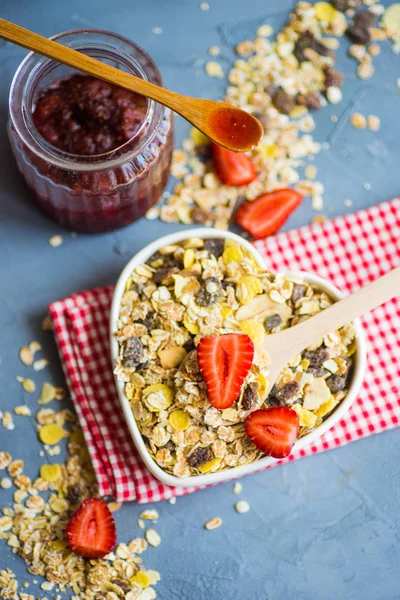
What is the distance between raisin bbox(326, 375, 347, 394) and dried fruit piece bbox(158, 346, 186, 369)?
0.99ft

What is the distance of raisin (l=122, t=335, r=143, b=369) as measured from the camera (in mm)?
1443

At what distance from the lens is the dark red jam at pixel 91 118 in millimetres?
1476

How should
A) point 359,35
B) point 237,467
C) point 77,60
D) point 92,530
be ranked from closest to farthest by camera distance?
point 77,60
point 237,467
point 92,530
point 359,35

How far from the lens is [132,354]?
144 cm

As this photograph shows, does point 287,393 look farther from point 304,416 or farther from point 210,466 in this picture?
point 210,466

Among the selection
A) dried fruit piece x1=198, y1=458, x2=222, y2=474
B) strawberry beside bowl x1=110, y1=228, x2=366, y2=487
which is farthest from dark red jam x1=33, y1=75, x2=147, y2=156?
dried fruit piece x1=198, y1=458, x2=222, y2=474

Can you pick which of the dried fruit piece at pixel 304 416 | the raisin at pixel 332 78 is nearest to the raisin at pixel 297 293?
the dried fruit piece at pixel 304 416

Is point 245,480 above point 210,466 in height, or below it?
below

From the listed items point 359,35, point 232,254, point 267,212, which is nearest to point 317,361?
point 232,254

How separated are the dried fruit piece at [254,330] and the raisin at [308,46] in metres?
0.74

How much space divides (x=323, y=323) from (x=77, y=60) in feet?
2.26

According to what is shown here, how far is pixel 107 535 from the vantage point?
1.57m

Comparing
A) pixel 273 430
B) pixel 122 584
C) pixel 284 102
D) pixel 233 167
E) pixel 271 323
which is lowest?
pixel 122 584

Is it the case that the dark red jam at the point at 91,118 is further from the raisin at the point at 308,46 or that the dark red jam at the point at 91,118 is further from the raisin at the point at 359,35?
the raisin at the point at 359,35
